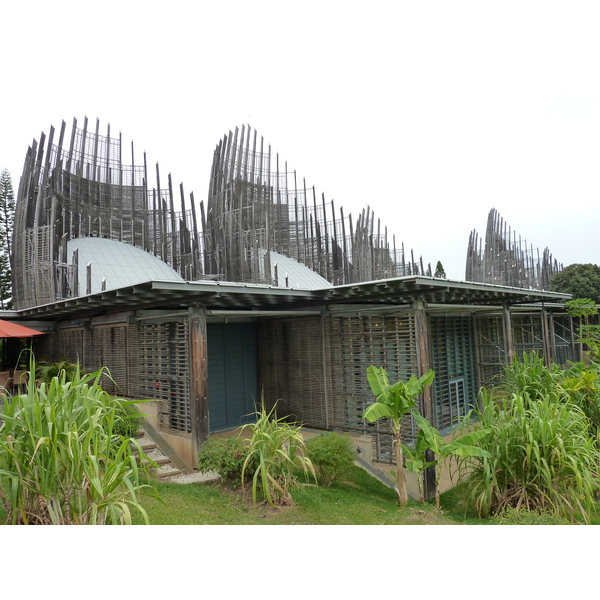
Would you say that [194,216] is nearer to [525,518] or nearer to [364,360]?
[364,360]

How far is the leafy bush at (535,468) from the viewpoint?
4355 millimetres

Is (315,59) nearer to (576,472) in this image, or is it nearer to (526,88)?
(526,88)

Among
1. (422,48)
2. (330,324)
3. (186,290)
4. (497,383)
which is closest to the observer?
(422,48)

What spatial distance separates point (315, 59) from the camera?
11.2 ft

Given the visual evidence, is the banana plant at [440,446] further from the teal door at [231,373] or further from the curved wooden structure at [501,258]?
the curved wooden structure at [501,258]

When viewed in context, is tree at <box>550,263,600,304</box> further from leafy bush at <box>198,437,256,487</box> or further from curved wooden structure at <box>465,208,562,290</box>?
leafy bush at <box>198,437,256,487</box>

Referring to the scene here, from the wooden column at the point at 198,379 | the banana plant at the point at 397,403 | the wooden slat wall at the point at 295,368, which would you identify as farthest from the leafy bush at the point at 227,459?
the wooden slat wall at the point at 295,368

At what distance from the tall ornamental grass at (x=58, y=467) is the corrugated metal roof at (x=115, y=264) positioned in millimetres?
9078

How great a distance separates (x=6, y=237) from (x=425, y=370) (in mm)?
25084

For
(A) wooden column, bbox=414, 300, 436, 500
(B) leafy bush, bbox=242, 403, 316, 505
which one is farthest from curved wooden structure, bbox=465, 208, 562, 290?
(B) leafy bush, bbox=242, 403, 316, 505

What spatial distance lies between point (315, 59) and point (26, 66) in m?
2.22

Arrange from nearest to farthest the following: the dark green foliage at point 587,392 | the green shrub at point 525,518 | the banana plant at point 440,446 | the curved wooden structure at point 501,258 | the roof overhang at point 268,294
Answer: the green shrub at point 525,518 → the banana plant at point 440,446 → the roof overhang at point 268,294 → the dark green foliage at point 587,392 → the curved wooden structure at point 501,258

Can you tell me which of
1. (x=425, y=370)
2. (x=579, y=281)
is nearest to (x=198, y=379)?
(x=425, y=370)
